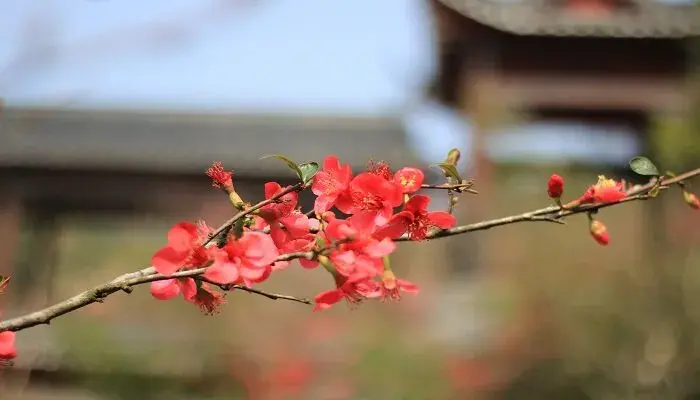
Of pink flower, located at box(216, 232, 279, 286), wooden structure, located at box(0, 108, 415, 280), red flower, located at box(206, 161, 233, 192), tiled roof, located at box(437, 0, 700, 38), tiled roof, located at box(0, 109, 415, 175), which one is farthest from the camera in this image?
tiled roof, located at box(0, 109, 415, 175)

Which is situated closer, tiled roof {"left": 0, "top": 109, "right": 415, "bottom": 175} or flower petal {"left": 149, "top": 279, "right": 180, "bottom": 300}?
flower petal {"left": 149, "top": 279, "right": 180, "bottom": 300}

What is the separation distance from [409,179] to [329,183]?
0.07m

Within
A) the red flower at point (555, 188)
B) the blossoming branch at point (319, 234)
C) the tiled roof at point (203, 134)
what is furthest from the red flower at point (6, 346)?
the tiled roof at point (203, 134)

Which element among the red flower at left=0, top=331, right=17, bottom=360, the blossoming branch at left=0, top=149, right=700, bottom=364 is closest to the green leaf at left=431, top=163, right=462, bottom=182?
the blossoming branch at left=0, top=149, right=700, bottom=364

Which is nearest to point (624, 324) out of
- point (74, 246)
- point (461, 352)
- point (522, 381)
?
point (522, 381)

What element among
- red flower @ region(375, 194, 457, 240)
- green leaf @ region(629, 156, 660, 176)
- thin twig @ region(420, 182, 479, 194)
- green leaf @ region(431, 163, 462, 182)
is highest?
green leaf @ region(629, 156, 660, 176)

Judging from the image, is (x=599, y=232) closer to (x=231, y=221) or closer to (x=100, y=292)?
(x=231, y=221)

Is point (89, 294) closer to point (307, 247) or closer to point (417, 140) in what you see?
point (307, 247)

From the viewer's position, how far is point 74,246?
1100 centimetres

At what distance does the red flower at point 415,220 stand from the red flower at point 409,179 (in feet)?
0.04

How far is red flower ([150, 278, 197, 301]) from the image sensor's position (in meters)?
0.69

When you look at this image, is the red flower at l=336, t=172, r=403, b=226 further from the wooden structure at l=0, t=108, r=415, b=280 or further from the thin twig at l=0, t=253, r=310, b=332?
the wooden structure at l=0, t=108, r=415, b=280

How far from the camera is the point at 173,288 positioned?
693mm

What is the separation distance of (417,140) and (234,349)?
15.0 ft
